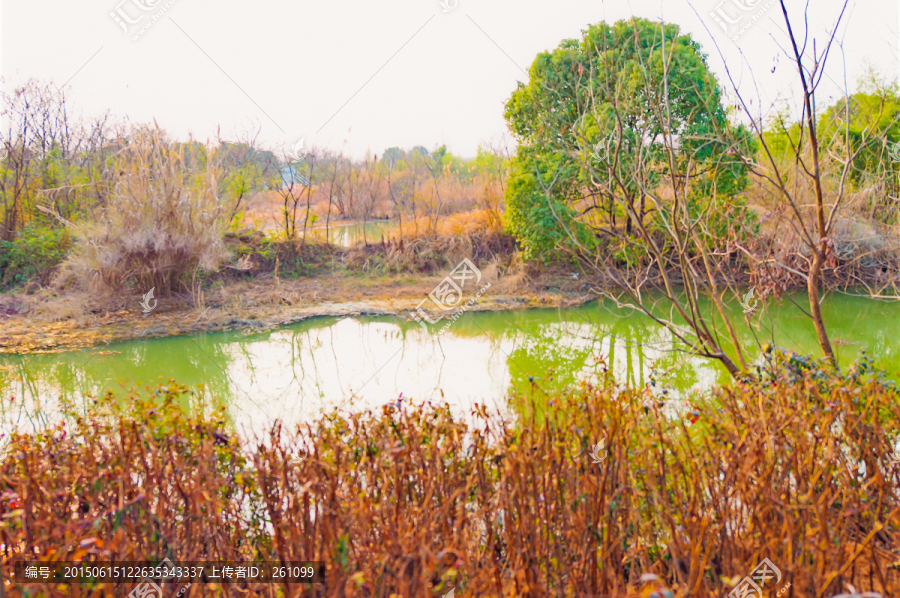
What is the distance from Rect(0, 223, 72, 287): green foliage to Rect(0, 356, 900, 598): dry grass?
8.99 m

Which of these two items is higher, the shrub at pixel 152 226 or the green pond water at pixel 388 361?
the shrub at pixel 152 226

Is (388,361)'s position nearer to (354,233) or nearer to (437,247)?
(437,247)

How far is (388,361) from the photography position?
23.8ft

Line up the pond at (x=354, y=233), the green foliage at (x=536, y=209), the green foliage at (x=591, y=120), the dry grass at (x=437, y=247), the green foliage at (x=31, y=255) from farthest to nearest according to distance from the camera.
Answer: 1. the pond at (x=354, y=233)
2. the dry grass at (x=437, y=247)
3. the green foliage at (x=536, y=209)
4. the green foliage at (x=31, y=255)
5. the green foliage at (x=591, y=120)

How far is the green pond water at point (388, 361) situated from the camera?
19.0 feet

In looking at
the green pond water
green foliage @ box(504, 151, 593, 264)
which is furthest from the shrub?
green foliage @ box(504, 151, 593, 264)

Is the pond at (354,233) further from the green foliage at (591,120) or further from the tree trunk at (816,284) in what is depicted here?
the tree trunk at (816,284)

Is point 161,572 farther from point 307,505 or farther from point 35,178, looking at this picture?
point 35,178

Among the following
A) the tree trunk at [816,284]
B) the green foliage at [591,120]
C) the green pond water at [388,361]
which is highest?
the green foliage at [591,120]

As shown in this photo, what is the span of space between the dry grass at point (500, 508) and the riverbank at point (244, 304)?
5.78m

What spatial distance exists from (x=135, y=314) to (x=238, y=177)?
3.10m

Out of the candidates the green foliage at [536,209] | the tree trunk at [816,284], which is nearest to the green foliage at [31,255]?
the green foliage at [536,209]

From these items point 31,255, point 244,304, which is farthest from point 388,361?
point 31,255

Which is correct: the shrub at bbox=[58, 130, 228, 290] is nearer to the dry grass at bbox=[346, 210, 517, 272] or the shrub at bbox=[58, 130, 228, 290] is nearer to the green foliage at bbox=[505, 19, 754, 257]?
the dry grass at bbox=[346, 210, 517, 272]
